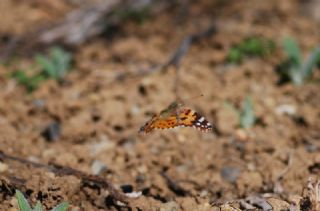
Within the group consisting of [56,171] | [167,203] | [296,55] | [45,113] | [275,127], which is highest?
[296,55]

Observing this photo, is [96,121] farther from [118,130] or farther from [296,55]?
[296,55]

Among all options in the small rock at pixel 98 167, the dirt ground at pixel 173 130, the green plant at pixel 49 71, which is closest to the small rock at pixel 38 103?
the dirt ground at pixel 173 130

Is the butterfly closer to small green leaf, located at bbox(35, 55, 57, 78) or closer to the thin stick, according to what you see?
the thin stick

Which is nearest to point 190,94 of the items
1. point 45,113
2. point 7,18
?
point 45,113

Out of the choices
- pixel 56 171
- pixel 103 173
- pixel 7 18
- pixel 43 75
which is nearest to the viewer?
pixel 56 171

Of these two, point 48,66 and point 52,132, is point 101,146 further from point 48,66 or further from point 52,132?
point 48,66

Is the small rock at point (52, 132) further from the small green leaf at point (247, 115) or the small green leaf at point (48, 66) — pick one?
the small green leaf at point (247, 115)
